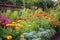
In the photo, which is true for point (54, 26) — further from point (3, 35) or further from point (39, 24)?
point (3, 35)

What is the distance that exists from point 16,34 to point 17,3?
6.79m

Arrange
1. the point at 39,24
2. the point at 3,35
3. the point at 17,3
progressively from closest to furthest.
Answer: the point at 3,35 → the point at 39,24 → the point at 17,3

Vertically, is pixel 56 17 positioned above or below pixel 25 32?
above

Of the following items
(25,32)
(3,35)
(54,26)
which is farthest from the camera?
(54,26)

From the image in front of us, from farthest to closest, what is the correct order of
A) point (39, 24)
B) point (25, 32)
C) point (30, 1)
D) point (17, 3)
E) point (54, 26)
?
point (17, 3)
point (30, 1)
point (54, 26)
point (39, 24)
point (25, 32)

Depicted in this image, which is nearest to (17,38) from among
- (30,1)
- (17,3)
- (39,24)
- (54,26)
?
(39,24)

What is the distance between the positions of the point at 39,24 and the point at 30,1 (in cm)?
440

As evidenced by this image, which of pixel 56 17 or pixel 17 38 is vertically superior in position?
pixel 56 17

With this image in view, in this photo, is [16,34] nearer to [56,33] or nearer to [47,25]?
[47,25]

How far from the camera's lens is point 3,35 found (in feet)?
14.2

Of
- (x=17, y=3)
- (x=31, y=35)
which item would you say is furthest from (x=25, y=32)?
(x=17, y=3)

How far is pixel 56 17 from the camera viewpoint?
6.54 metres

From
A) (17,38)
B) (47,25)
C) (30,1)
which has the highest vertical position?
(30,1)

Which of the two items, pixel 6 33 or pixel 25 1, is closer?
pixel 6 33
